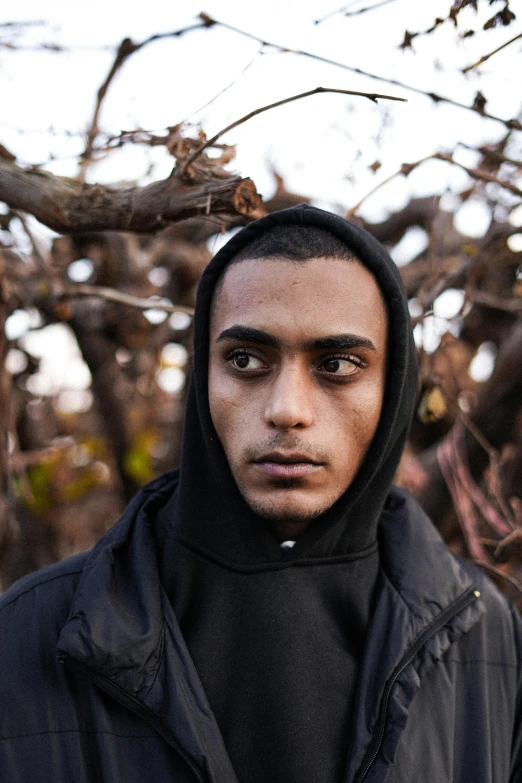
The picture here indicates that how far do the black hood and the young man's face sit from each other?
0.04 m

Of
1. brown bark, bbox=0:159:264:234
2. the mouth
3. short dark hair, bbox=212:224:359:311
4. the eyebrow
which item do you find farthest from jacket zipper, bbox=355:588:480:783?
brown bark, bbox=0:159:264:234

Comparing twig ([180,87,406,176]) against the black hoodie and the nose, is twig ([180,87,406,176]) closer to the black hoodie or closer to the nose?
the black hoodie

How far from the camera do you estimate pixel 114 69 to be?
2.77m

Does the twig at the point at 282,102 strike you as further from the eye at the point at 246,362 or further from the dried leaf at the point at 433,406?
the dried leaf at the point at 433,406

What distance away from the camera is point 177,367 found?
5.59 meters

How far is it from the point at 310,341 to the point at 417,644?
2.76 ft

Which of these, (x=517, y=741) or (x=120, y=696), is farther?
(x=517, y=741)

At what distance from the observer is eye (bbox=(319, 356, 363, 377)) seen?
1873 mm

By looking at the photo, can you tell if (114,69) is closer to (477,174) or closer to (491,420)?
(477,174)

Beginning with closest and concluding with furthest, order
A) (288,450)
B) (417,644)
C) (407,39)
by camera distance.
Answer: (288,450)
(417,644)
(407,39)

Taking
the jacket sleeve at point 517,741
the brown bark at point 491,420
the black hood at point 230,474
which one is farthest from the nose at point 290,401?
the brown bark at point 491,420

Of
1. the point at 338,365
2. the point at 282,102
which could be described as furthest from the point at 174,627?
the point at 282,102

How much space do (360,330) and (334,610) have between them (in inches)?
30.1

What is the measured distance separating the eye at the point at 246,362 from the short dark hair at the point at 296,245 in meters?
0.27
